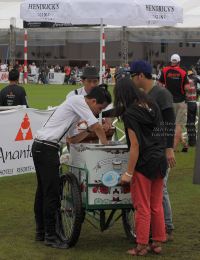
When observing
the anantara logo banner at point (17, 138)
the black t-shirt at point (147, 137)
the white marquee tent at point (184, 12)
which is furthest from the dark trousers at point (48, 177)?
the white marquee tent at point (184, 12)

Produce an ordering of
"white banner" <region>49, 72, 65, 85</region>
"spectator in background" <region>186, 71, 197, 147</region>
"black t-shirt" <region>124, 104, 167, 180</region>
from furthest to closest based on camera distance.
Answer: "white banner" <region>49, 72, 65, 85</region> → "spectator in background" <region>186, 71, 197, 147</region> → "black t-shirt" <region>124, 104, 167, 180</region>

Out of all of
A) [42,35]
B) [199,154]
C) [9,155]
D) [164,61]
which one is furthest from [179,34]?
[199,154]

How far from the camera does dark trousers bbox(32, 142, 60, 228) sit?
5328 millimetres

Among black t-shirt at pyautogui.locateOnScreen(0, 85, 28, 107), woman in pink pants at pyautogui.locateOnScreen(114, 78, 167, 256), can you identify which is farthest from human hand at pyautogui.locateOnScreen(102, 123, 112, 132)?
black t-shirt at pyautogui.locateOnScreen(0, 85, 28, 107)

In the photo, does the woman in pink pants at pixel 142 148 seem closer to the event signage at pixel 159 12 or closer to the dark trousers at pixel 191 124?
the event signage at pixel 159 12

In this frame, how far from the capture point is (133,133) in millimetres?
4820

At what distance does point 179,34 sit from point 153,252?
39.0 meters

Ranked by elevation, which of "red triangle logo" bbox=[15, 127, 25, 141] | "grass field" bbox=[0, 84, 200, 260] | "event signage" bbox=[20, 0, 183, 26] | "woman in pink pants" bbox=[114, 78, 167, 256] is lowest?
"grass field" bbox=[0, 84, 200, 260]

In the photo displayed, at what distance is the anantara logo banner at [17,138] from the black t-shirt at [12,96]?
701mm

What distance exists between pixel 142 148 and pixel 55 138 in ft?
3.12

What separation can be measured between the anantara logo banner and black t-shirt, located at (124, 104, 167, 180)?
4581 millimetres

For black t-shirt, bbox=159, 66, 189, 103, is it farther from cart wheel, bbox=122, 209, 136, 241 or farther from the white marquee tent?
the white marquee tent

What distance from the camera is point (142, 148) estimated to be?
4.88 meters

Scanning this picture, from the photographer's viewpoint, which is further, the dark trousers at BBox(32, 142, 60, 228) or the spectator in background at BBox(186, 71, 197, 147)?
the spectator in background at BBox(186, 71, 197, 147)
